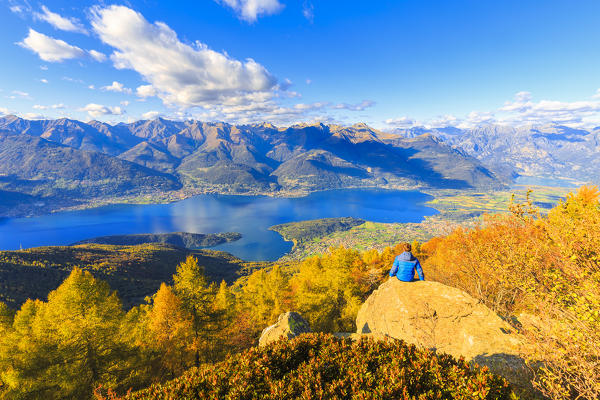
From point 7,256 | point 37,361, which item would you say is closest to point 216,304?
point 37,361

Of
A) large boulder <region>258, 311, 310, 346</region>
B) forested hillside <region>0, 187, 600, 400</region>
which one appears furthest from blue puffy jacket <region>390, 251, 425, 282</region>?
large boulder <region>258, 311, 310, 346</region>

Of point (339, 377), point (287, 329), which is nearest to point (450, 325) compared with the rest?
point (339, 377)

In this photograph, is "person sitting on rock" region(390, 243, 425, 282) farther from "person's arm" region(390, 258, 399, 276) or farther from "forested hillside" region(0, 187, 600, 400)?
"forested hillside" region(0, 187, 600, 400)

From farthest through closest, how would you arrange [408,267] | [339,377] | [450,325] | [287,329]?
[287,329], [408,267], [450,325], [339,377]

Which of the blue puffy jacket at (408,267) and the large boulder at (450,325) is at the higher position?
the blue puffy jacket at (408,267)

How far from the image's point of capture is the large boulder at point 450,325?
10352 mm

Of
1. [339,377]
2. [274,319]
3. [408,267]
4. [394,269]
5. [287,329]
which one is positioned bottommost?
[274,319]

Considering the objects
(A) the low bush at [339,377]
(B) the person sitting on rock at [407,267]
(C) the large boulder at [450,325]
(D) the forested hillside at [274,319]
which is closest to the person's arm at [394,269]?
(B) the person sitting on rock at [407,267]

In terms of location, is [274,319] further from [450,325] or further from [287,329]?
[450,325]

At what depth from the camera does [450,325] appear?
518 inches

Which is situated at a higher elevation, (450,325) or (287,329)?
(450,325)

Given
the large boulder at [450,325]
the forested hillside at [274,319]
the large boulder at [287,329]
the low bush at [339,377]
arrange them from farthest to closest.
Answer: the large boulder at [287,329] < the large boulder at [450,325] < the forested hillside at [274,319] < the low bush at [339,377]

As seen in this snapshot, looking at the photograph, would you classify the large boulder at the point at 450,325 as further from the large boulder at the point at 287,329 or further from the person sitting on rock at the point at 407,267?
the large boulder at the point at 287,329

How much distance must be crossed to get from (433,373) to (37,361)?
2809 cm
